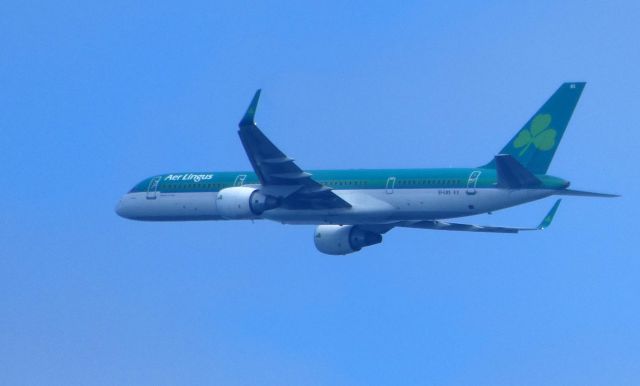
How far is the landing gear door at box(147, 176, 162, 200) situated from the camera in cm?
8856

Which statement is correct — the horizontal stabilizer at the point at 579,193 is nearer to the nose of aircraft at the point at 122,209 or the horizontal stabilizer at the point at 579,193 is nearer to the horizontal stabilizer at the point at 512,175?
the horizontal stabilizer at the point at 512,175

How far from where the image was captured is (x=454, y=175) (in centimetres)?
8044

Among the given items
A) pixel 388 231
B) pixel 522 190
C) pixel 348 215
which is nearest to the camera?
pixel 522 190

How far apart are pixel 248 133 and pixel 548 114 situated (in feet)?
43.3

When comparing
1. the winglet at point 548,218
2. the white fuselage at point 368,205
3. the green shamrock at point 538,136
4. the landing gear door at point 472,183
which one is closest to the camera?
the white fuselage at point 368,205

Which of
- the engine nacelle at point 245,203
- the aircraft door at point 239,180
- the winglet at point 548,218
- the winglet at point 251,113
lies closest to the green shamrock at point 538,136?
the winglet at point 548,218

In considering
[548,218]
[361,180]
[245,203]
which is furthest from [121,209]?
[548,218]

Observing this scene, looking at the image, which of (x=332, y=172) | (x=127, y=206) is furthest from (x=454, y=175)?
(x=127, y=206)

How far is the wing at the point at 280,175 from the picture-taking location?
79250 mm

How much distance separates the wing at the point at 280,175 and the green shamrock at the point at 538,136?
8.42 metres

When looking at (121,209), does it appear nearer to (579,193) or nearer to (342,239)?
(342,239)

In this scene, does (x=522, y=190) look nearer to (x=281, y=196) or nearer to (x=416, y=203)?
(x=416, y=203)

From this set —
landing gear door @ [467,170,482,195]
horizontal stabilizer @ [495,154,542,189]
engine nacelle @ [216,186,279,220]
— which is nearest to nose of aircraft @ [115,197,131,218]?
engine nacelle @ [216,186,279,220]

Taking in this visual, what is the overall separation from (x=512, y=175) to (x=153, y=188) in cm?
2002
